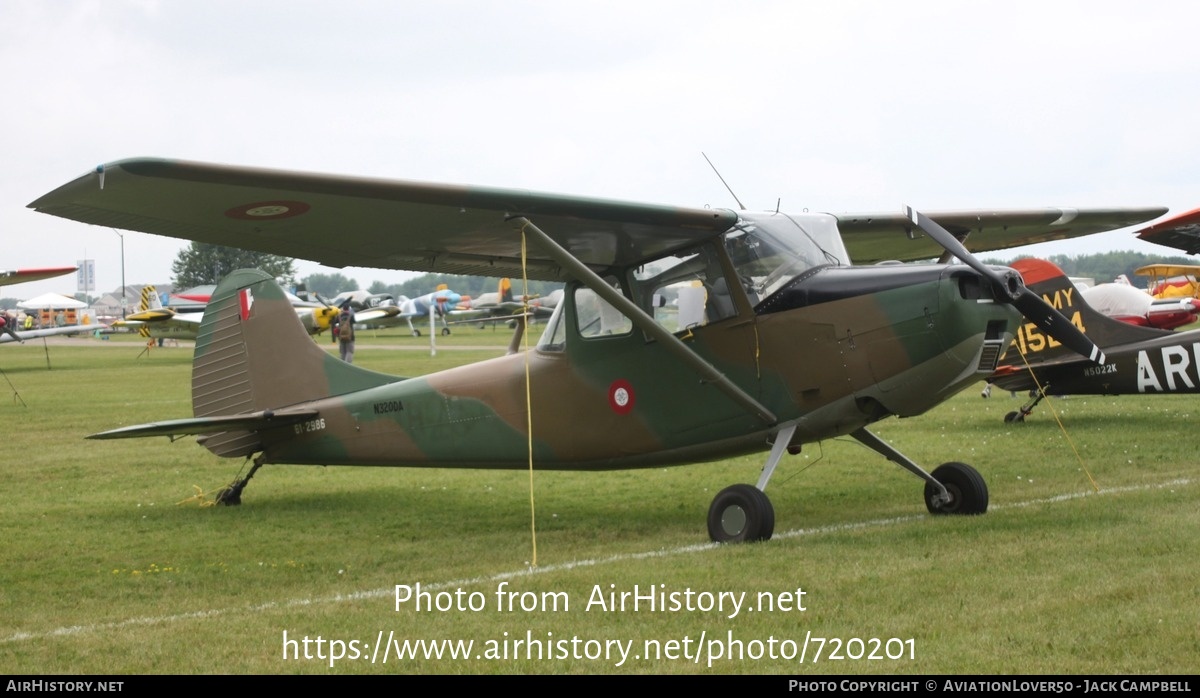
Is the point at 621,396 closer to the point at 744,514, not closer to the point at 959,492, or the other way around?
the point at 744,514

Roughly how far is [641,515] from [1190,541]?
14.3ft

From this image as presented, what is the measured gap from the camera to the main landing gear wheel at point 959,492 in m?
9.11

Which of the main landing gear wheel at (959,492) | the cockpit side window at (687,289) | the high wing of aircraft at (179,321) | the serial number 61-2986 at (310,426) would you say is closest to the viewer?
the cockpit side window at (687,289)

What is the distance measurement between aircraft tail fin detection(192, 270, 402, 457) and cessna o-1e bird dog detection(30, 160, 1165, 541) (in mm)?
419

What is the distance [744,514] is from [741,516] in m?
0.04

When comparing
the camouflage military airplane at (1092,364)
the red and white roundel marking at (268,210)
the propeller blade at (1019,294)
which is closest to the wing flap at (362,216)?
the red and white roundel marking at (268,210)

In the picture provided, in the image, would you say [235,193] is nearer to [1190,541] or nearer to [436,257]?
[436,257]

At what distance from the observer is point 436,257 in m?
9.66

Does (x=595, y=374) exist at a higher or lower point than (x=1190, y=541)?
higher

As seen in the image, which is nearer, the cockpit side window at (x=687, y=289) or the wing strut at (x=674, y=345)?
the wing strut at (x=674, y=345)

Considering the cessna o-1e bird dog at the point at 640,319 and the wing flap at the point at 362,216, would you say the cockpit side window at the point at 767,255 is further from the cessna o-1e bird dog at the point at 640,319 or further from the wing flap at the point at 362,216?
the wing flap at the point at 362,216

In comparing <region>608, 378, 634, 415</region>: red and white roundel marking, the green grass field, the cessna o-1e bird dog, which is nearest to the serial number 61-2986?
the cessna o-1e bird dog

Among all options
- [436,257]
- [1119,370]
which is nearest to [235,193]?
[436,257]

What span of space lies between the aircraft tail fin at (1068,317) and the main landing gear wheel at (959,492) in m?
6.66
